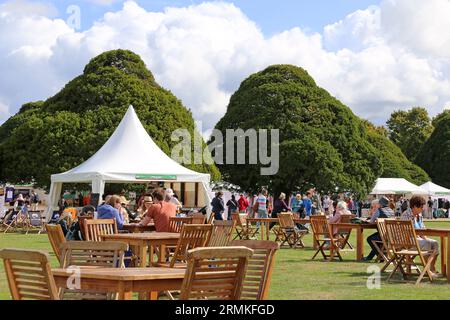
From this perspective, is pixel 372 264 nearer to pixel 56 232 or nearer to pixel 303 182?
pixel 56 232

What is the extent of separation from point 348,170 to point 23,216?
22.8 meters

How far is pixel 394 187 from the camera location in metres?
51.4

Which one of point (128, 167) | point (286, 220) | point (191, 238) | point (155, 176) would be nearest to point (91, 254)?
point (191, 238)

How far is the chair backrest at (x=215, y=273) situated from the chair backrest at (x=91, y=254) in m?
1.40

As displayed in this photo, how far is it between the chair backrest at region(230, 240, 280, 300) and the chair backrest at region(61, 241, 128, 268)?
A: 1161 millimetres

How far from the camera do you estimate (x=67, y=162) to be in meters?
37.8

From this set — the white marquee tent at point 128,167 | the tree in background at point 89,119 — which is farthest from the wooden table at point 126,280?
the tree in background at point 89,119

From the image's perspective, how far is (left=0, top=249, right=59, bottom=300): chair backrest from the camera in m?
5.87

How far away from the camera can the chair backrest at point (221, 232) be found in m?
11.0

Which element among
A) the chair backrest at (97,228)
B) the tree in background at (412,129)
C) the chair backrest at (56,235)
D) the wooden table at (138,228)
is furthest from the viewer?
the tree in background at (412,129)

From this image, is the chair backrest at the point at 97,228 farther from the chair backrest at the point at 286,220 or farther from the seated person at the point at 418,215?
the chair backrest at the point at 286,220

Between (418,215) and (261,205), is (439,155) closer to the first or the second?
(261,205)

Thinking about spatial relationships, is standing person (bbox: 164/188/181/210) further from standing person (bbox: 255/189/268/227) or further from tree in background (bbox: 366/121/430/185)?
tree in background (bbox: 366/121/430/185)
